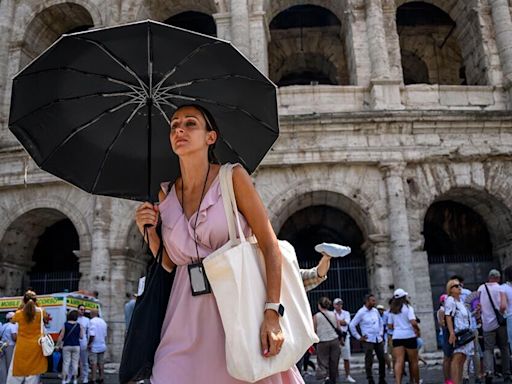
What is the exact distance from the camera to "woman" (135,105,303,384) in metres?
1.82

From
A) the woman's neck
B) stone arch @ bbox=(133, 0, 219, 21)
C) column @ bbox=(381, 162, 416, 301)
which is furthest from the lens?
stone arch @ bbox=(133, 0, 219, 21)

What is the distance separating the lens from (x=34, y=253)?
15102mm

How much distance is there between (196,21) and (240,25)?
4132 mm

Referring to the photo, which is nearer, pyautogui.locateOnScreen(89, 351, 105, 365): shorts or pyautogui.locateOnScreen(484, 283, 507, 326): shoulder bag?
pyautogui.locateOnScreen(484, 283, 507, 326): shoulder bag

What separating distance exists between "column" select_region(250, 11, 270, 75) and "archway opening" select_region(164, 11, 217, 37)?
11.2 feet

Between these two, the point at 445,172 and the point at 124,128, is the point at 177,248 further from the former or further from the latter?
the point at 445,172

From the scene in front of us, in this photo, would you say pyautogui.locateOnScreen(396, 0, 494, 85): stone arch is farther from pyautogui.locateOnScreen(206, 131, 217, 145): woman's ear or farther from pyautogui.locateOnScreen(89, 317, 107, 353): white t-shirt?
pyautogui.locateOnScreen(206, 131, 217, 145): woman's ear

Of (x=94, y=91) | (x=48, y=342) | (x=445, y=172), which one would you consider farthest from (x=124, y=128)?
(x=445, y=172)

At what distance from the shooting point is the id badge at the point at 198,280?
1.87 m

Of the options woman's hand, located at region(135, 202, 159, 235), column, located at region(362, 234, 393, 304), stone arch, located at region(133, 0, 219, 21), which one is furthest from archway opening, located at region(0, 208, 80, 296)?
woman's hand, located at region(135, 202, 159, 235)

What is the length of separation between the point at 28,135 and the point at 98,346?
687 cm

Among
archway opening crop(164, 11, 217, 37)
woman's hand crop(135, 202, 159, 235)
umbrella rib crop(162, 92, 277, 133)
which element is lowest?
woman's hand crop(135, 202, 159, 235)

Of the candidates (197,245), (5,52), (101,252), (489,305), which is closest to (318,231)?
(101,252)

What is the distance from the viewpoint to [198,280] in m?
1.88
